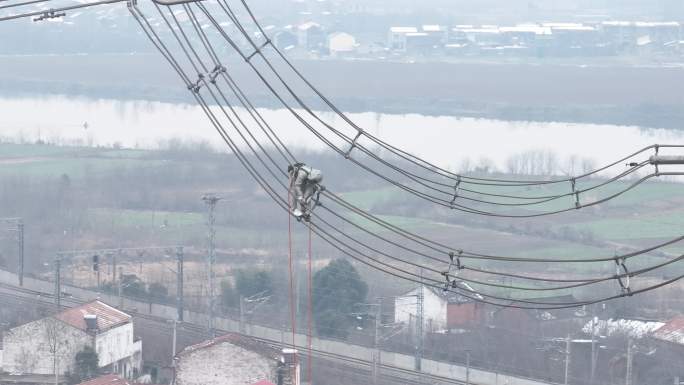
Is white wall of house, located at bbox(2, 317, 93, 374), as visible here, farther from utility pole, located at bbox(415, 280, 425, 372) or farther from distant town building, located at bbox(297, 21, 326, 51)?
distant town building, located at bbox(297, 21, 326, 51)

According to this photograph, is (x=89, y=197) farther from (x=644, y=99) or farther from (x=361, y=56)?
(x=361, y=56)

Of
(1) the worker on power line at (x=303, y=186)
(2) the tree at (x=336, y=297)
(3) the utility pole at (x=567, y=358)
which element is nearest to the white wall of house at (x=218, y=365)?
(3) the utility pole at (x=567, y=358)

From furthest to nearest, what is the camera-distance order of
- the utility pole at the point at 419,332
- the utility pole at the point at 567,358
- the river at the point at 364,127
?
the river at the point at 364,127
the utility pole at the point at 419,332
the utility pole at the point at 567,358

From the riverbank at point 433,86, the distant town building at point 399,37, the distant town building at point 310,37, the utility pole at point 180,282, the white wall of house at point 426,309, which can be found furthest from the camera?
the distant town building at point 399,37

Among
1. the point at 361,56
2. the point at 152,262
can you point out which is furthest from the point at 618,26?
the point at 152,262

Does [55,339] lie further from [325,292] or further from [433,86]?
[433,86]

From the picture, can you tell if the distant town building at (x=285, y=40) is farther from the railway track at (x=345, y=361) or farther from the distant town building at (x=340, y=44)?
the railway track at (x=345, y=361)
